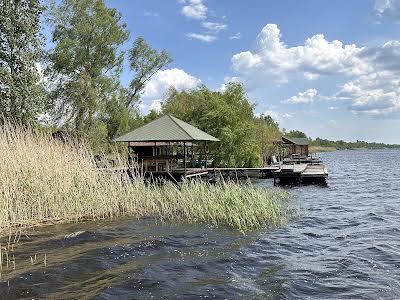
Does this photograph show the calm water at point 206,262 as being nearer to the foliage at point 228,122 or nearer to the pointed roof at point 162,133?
the pointed roof at point 162,133

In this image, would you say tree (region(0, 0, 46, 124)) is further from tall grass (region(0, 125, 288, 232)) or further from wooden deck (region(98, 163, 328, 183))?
tall grass (region(0, 125, 288, 232))

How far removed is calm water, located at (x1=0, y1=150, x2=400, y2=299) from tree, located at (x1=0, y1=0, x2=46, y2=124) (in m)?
13.1

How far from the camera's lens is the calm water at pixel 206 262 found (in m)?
7.17

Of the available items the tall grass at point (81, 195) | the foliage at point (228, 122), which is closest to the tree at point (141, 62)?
the foliage at point (228, 122)

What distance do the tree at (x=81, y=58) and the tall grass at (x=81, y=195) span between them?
22318mm

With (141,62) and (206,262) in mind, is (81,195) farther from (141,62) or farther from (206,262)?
(141,62)

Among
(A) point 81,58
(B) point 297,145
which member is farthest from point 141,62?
(B) point 297,145

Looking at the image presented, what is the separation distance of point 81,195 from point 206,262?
5483 mm

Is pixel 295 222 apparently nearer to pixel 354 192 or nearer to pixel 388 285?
pixel 388 285

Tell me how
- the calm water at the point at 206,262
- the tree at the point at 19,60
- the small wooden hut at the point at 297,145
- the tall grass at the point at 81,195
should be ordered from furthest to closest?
1. the small wooden hut at the point at 297,145
2. the tree at the point at 19,60
3. the tall grass at the point at 81,195
4. the calm water at the point at 206,262

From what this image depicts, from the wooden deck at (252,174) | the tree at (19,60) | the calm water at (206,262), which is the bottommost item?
the calm water at (206,262)

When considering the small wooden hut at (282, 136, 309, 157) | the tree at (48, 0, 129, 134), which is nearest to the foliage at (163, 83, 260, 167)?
the tree at (48, 0, 129, 134)

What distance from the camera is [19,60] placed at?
23266 millimetres

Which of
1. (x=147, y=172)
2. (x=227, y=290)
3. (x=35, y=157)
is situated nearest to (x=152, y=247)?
(x=227, y=290)
